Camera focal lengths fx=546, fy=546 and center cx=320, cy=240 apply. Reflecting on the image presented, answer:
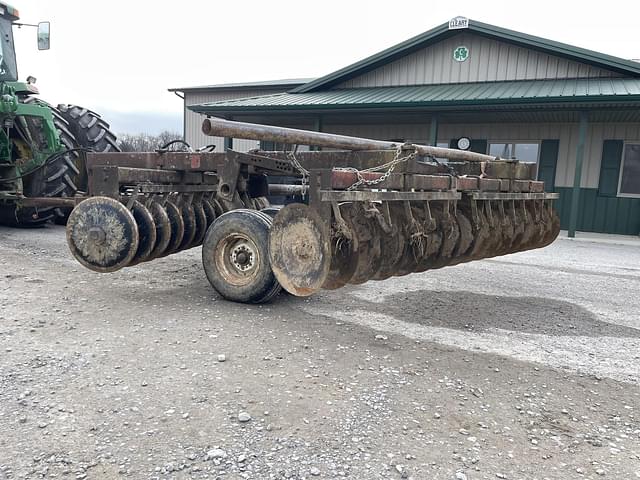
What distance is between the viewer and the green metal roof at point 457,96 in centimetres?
1000

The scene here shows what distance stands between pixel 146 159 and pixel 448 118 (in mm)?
9331

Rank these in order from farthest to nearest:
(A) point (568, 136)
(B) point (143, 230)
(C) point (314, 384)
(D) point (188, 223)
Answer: (A) point (568, 136) < (D) point (188, 223) < (B) point (143, 230) < (C) point (314, 384)

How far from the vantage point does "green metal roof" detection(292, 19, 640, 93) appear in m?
11.3

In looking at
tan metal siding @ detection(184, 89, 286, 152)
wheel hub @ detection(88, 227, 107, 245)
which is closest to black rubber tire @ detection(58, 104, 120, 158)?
wheel hub @ detection(88, 227, 107, 245)

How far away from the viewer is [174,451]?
2.26 m

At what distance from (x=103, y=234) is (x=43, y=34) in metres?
4.52

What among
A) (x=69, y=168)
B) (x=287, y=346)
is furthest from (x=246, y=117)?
(x=287, y=346)

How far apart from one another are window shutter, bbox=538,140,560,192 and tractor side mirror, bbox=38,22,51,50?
1031cm

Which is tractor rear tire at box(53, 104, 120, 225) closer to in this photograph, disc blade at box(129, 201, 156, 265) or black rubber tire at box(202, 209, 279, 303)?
disc blade at box(129, 201, 156, 265)

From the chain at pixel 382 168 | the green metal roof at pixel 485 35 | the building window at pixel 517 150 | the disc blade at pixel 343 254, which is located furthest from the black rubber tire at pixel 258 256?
the building window at pixel 517 150

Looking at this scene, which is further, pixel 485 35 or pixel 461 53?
pixel 461 53

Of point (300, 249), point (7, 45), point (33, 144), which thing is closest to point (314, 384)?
point (300, 249)

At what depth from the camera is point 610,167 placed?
1202cm

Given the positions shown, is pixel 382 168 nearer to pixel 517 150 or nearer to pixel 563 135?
pixel 563 135
